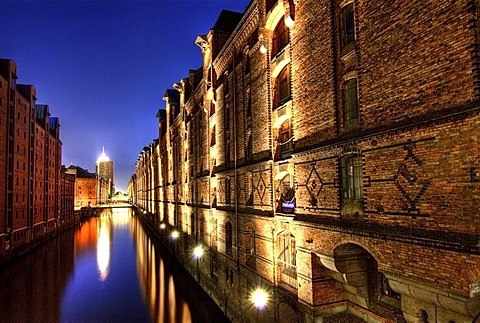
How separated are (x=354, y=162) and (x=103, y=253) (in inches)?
1477

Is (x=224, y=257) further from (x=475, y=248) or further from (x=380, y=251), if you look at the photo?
(x=475, y=248)

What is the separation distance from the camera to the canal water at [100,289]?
64.7 ft

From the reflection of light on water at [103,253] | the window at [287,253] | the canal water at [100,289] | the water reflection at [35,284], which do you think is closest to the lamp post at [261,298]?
the window at [287,253]

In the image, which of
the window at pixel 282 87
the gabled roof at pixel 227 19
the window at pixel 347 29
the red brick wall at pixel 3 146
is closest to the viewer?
the window at pixel 347 29

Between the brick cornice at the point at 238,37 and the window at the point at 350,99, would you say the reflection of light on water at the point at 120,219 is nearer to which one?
the brick cornice at the point at 238,37

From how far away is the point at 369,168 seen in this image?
7.78 meters

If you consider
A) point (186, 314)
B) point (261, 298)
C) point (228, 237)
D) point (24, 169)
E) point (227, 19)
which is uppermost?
point (227, 19)

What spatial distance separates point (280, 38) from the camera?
516 inches

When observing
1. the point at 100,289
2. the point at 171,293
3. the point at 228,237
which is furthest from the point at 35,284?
the point at 228,237

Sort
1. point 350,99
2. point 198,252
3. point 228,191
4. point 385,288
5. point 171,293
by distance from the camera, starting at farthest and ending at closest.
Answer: point 171,293
point 198,252
point 228,191
point 350,99
point 385,288

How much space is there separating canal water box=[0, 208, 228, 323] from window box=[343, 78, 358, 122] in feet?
45.9

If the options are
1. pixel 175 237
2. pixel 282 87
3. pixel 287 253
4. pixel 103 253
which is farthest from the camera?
pixel 103 253

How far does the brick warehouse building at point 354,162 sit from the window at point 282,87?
2.9 inches

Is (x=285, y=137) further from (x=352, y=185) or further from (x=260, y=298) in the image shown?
(x=260, y=298)
